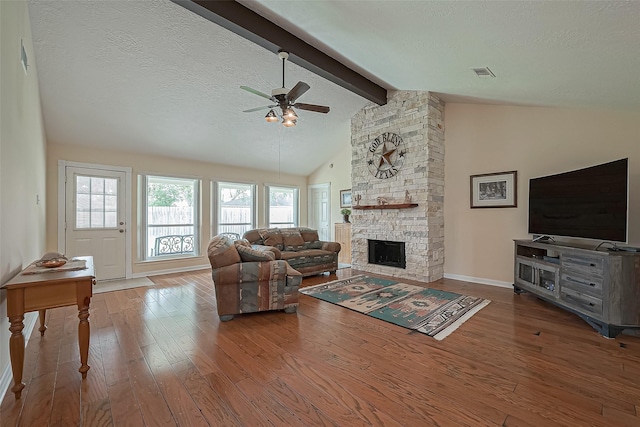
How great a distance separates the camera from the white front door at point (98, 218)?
473 cm

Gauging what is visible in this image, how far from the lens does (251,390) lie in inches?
72.3

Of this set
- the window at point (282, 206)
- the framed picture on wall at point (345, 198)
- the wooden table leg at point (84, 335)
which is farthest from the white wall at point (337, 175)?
the wooden table leg at point (84, 335)

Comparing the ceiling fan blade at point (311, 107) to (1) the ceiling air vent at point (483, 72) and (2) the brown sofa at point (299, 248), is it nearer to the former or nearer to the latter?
(1) the ceiling air vent at point (483, 72)

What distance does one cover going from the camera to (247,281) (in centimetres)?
308

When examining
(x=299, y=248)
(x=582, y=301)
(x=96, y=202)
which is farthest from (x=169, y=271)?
(x=582, y=301)

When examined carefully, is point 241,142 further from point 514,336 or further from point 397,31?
point 514,336

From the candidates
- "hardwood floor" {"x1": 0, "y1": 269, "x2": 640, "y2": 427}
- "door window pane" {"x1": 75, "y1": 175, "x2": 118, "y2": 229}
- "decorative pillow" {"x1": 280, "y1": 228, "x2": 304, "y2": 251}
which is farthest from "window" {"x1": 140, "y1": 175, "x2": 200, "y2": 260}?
"hardwood floor" {"x1": 0, "y1": 269, "x2": 640, "y2": 427}

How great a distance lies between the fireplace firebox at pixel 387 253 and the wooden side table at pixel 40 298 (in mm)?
4451

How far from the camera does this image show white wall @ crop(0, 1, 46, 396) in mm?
1785

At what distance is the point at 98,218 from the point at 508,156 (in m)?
7.12

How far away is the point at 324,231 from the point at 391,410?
6337mm

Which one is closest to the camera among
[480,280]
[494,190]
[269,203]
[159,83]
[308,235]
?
[159,83]

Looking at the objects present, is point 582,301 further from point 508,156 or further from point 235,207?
point 235,207

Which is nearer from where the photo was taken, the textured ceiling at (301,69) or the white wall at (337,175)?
the textured ceiling at (301,69)
